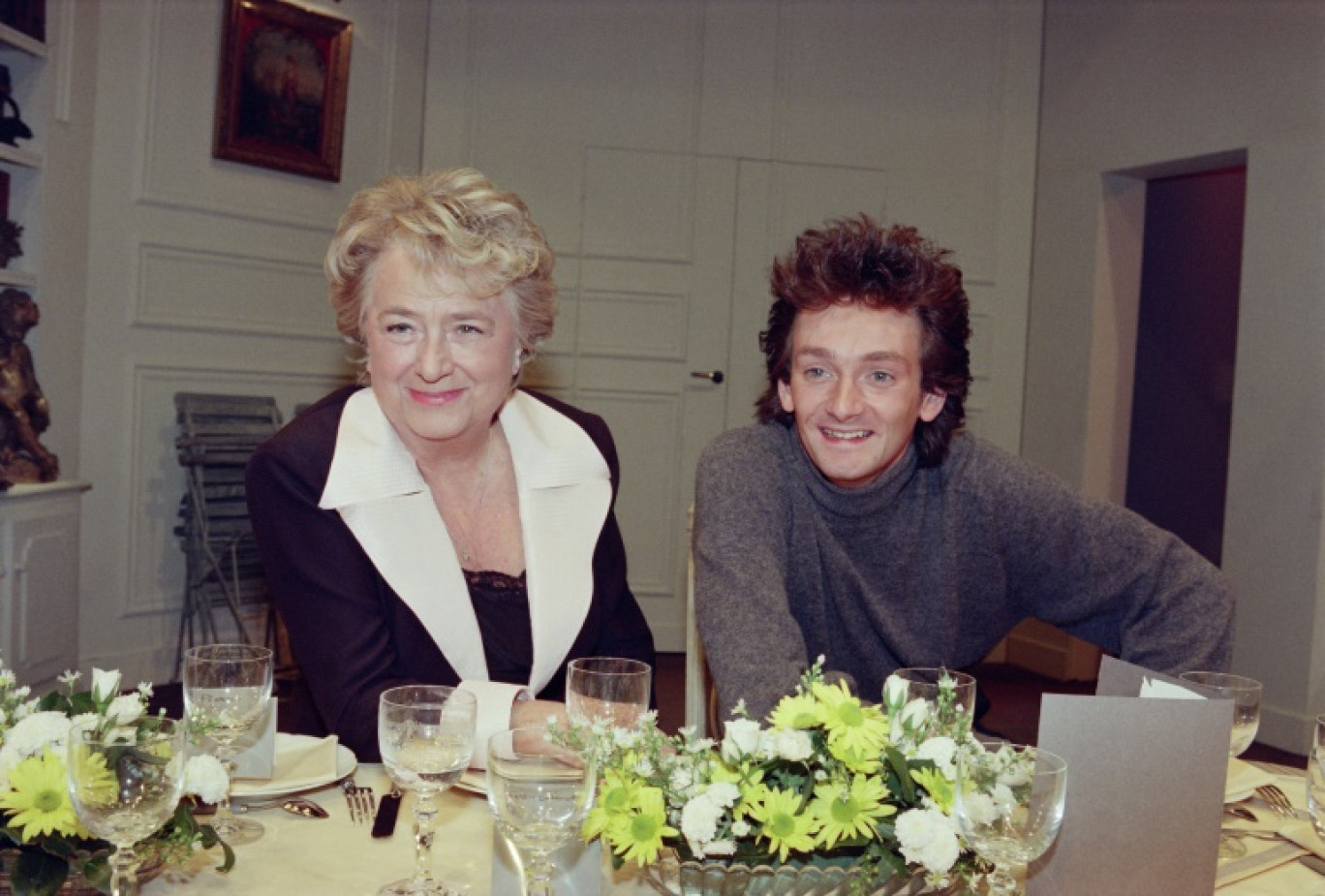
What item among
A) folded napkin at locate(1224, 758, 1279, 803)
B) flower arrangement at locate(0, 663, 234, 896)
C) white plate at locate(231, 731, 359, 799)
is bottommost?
white plate at locate(231, 731, 359, 799)

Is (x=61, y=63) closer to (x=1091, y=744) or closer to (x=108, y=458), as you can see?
(x=108, y=458)

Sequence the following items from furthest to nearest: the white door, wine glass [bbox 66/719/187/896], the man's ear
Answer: the white door < the man's ear < wine glass [bbox 66/719/187/896]

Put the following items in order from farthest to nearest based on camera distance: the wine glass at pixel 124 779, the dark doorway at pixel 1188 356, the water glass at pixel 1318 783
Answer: the dark doorway at pixel 1188 356 → the water glass at pixel 1318 783 → the wine glass at pixel 124 779

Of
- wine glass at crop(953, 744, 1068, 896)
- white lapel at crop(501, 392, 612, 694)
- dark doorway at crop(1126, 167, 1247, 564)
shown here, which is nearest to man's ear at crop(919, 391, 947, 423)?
white lapel at crop(501, 392, 612, 694)

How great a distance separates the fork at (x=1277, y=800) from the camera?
1484mm

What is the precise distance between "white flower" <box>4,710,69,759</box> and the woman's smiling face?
905 mm

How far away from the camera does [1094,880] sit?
111 centimetres

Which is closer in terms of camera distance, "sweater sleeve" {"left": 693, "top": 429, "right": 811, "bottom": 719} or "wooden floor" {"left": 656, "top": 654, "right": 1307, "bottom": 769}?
"sweater sleeve" {"left": 693, "top": 429, "right": 811, "bottom": 719}

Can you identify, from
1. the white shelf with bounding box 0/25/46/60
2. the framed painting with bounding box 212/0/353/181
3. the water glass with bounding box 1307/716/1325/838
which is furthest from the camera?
the framed painting with bounding box 212/0/353/181

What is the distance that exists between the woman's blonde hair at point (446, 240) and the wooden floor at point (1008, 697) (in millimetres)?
2217

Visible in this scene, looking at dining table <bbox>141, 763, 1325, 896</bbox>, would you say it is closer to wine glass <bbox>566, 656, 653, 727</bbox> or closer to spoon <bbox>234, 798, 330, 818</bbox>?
spoon <bbox>234, 798, 330, 818</bbox>

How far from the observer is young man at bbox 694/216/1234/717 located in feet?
6.29

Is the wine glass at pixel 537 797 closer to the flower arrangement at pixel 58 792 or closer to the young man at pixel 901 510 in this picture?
the flower arrangement at pixel 58 792

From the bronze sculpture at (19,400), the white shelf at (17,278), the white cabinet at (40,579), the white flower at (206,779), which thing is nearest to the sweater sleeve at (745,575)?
the white flower at (206,779)
